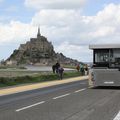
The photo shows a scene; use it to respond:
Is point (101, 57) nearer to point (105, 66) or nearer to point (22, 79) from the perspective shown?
point (105, 66)

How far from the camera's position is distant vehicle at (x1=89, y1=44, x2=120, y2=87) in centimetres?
3062

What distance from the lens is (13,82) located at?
39625 mm

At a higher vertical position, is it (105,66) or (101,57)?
(101,57)

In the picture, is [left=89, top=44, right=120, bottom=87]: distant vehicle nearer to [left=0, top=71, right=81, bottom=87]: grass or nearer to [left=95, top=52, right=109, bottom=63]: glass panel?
[left=95, top=52, right=109, bottom=63]: glass panel

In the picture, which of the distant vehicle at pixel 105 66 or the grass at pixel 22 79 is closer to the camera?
the distant vehicle at pixel 105 66

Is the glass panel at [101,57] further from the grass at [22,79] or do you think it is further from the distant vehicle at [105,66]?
the grass at [22,79]

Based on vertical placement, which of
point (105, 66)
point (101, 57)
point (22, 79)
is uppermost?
point (101, 57)

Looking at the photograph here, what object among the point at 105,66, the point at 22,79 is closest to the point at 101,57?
the point at 105,66

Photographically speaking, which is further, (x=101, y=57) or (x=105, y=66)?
(x=101, y=57)

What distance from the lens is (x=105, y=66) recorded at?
103ft

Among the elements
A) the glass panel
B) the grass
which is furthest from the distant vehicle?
the grass

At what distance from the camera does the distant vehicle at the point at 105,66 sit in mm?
30625

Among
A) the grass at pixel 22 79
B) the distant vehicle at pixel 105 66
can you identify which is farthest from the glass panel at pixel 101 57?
the grass at pixel 22 79

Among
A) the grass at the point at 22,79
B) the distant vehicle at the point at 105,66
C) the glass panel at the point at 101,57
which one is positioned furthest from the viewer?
the grass at the point at 22,79
